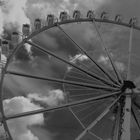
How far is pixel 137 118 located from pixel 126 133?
724 cm

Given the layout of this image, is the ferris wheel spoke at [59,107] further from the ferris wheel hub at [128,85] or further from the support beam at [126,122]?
the support beam at [126,122]

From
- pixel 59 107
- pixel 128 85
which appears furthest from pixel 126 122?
pixel 59 107

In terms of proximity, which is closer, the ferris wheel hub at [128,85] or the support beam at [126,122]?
the support beam at [126,122]

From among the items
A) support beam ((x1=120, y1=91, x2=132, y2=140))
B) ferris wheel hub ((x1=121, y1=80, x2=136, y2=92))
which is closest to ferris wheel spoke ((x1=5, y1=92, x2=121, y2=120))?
ferris wheel hub ((x1=121, y1=80, x2=136, y2=92))

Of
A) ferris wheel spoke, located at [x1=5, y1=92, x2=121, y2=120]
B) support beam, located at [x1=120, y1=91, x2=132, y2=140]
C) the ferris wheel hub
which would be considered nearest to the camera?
support beam, located at [x1=120, y1=91, x2=132, y2=140]

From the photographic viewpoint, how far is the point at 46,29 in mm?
Result: 41438

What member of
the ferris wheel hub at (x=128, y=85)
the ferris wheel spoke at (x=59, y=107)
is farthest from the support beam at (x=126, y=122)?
the ferris wheel spoke at (x=59, y=107)

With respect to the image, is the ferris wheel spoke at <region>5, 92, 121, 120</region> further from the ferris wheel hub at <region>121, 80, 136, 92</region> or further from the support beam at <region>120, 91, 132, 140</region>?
the support beam at <region>120, 91, 132, 140</region>

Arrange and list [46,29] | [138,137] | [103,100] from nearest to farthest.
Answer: [103,100]
[138,137]
[46,29]

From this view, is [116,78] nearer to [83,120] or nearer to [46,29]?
[83,120]

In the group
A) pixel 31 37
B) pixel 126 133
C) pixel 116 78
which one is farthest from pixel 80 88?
pixel 126 133

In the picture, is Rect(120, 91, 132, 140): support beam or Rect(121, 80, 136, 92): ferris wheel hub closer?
Rect(120, 91, 132, 140): support beam

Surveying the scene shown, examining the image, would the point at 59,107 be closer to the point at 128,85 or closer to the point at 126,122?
the point at 128,85

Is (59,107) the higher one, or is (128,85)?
(128,85)
